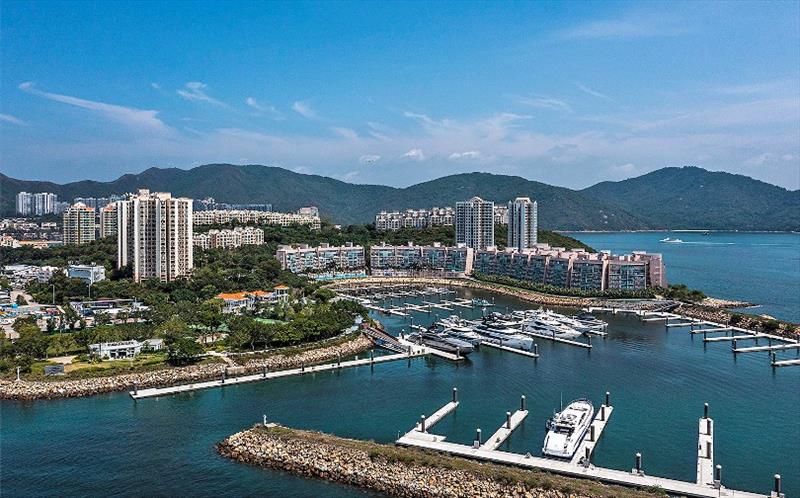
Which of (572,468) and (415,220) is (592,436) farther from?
(415,220)

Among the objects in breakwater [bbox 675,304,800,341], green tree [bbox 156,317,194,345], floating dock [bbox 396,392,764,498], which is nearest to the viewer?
floating dock [bbox 396,392,764,498]

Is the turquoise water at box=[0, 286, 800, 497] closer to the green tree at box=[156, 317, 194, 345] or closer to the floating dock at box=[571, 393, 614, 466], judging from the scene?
the floating dock at box=[571, 393, 614, 466]

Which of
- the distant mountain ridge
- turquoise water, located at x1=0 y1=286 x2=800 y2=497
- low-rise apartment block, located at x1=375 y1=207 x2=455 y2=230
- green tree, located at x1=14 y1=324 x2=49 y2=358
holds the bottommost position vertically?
turquoise water, located at x1=0 y1=286 x2=800 y2=497

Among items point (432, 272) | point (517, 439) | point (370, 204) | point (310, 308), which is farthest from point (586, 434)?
point (370, 204)

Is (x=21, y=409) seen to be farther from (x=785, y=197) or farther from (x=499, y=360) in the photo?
(x=785, y=197)

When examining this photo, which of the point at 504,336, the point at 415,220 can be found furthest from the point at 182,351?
the point at 415,220

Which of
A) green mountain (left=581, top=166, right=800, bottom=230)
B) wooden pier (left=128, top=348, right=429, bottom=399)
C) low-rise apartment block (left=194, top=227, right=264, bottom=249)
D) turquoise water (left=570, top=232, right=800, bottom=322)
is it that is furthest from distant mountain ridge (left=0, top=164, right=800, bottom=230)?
wooden pier (left=128, top=348, right=429, bottom=399)

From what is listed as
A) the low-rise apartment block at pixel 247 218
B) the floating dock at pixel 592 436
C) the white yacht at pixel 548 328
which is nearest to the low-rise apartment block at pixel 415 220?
the low-rise apartment block at pixel 247 218
